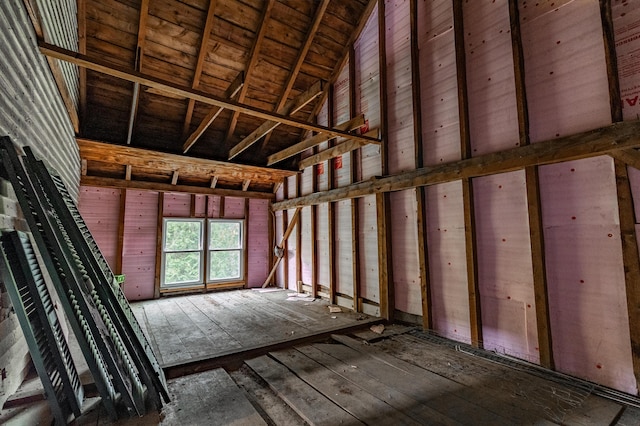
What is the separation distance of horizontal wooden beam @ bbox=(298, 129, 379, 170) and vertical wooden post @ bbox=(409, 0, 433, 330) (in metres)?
0.77

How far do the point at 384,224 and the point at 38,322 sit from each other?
12.1ft

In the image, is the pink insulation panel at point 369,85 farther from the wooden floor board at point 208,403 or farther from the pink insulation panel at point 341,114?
the wooden floor board at point 208,403

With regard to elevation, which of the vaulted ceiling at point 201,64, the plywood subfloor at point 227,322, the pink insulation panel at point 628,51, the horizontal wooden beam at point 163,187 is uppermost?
the vaulted ceiling at point 201,64

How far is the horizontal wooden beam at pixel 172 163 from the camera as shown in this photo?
493 cm

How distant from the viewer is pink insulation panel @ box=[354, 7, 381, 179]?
4695mm

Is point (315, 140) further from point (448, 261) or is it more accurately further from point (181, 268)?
point (181, 268)

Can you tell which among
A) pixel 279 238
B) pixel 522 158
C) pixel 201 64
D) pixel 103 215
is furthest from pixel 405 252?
pixel 103 215

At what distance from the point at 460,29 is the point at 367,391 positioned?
160 inches

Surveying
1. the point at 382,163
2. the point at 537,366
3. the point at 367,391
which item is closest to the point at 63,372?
the point at 367,391

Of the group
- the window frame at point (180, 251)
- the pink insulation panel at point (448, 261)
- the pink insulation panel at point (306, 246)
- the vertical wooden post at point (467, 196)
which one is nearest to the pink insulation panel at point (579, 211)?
the vertical wooden post at point (467, 196)

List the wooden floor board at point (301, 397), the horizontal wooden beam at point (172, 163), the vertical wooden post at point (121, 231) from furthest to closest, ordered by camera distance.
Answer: the vertical wooden post at point (121, 231)
the horizontal wooden beam at point (172, 163)
the wooden floor board at point (301, 397)

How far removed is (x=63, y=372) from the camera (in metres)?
1.87

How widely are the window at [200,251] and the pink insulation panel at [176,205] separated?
0.44 feet

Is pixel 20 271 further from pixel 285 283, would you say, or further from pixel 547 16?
pixel 285 283
